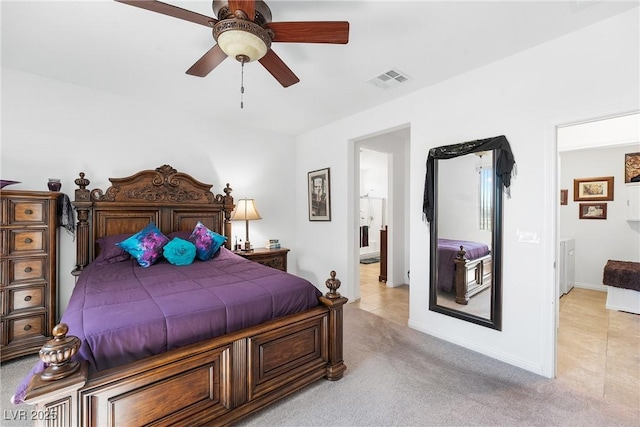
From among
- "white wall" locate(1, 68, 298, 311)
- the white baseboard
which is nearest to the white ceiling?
"white wall" locate(1, 68, 298, 311)

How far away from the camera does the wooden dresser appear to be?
2.37 m

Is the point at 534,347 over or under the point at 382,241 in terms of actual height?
under

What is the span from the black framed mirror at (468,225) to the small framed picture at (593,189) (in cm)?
344

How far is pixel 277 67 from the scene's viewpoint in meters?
2.03

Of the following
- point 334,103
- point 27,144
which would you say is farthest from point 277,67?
point 27,144

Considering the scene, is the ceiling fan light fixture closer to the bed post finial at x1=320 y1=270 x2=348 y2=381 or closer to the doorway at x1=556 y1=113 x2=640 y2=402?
the bed post finial at x1=320 y1=270 x2=348 y2=381

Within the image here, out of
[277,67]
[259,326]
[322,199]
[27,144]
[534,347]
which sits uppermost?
[277,67]

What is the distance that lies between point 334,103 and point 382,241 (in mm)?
2841

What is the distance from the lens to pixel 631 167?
413cm

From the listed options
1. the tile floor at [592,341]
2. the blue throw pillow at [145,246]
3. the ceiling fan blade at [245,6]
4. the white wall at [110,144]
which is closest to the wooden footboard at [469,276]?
the tile floor at [592,341]

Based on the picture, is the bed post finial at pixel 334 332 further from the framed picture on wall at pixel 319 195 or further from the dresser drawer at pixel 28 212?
the dresser drawer at pixel 28 212

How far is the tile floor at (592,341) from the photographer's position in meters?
2.07

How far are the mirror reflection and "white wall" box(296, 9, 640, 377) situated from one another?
95 millimetres

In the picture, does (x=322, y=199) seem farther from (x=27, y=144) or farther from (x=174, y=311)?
(x=27, y=144)
